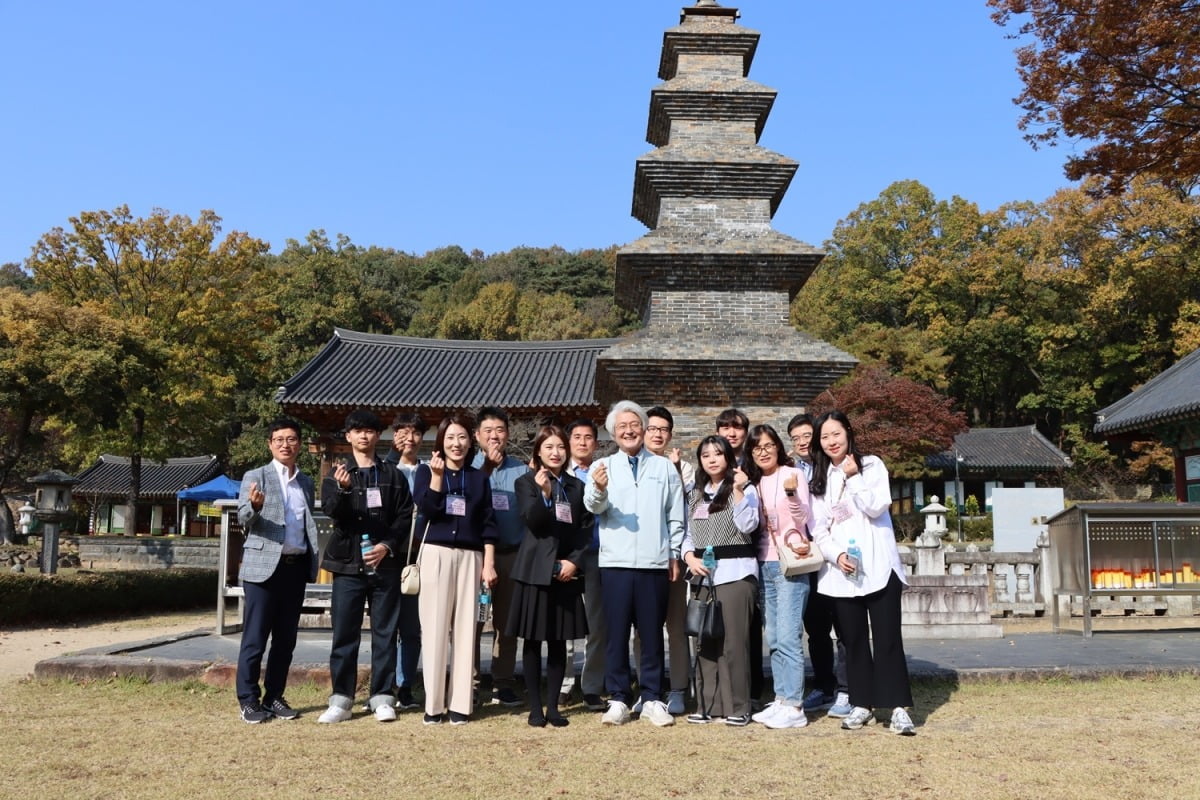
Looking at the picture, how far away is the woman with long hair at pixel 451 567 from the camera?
5465mm

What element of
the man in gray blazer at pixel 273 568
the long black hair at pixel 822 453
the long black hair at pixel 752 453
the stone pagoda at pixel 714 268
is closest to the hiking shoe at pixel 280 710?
the man in gray blazer at pixel 273 568

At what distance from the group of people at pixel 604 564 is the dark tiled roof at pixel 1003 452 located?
34.1 metres

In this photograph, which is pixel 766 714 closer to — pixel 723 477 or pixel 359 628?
pixel 723 477

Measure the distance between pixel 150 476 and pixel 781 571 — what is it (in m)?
36.1

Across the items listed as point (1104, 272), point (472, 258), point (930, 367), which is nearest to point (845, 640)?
point (930, 367)

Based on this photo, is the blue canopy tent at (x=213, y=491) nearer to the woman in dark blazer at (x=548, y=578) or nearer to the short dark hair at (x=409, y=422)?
the short dark hair at (x=409, y=422)

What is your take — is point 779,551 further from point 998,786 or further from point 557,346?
point 557,346

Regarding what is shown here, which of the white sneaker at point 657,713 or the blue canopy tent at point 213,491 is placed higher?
the blue canopy tent at point 213,491

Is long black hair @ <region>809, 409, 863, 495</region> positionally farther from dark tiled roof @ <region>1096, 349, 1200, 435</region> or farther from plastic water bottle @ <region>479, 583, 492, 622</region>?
dark tiled roof @ <region>1096, 349, 1200, 435</region>

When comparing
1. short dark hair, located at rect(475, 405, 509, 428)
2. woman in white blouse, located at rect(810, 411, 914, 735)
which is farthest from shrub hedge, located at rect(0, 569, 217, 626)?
woman in white blouse, located at rect(810, 411, 914, 735)

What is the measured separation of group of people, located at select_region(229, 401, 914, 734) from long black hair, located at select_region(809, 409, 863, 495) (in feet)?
0.04

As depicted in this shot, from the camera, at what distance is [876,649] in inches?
211

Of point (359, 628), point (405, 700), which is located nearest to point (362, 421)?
point (359, 628)

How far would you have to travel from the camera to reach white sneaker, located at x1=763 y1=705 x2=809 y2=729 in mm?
5355
